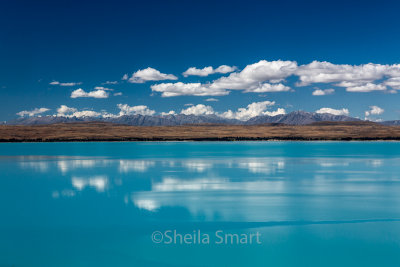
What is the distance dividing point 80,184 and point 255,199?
13230mm

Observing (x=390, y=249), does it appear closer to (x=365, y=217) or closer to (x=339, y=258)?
(x=339, y=258)

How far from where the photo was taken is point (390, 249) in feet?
41.7

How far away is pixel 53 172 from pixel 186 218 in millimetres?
21851

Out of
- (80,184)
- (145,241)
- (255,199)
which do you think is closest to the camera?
(145,241)

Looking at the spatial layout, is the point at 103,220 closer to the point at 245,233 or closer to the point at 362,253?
the point at 245,233

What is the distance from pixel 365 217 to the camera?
54.0 ft

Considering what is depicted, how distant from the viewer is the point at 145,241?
13.6 meters

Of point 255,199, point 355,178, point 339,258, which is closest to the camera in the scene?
point 339,258

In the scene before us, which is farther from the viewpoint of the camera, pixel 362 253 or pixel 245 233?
pixel 245 233

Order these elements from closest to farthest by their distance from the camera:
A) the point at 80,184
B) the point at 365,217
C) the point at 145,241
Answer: the point at 145,241, the point at 365,217, the point at 80,184

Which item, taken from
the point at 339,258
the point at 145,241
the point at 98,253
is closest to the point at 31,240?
the point at 98,253

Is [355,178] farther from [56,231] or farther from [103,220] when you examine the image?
[56,231]

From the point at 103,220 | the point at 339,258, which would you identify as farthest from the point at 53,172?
the point at 339,258

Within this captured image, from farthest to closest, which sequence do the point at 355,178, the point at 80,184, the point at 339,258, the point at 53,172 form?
the point at 53,172 → the point at 355,178 → the point at 80,184 → the point at 339,258
